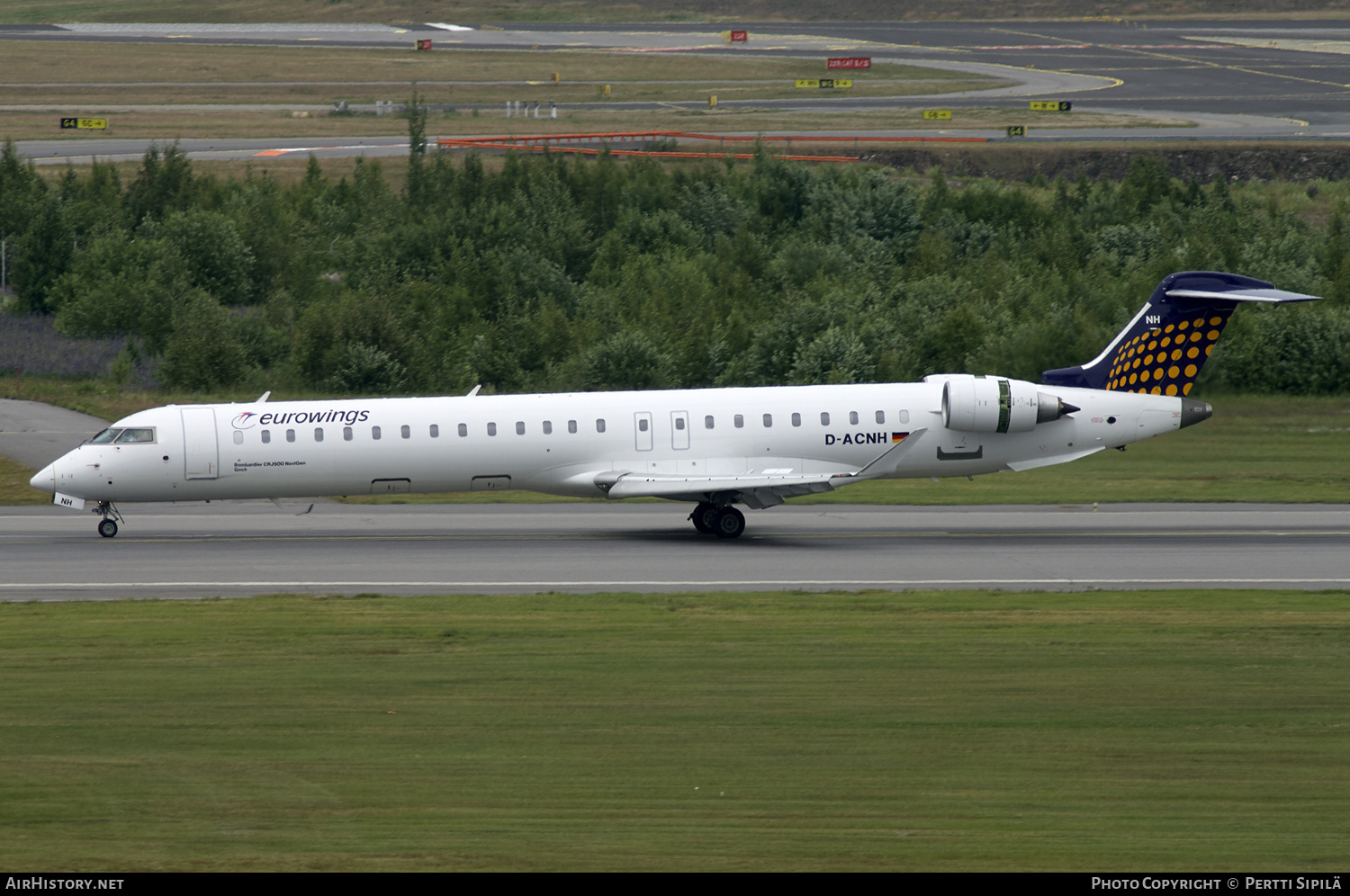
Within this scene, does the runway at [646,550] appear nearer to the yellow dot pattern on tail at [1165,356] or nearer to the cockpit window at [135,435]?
the cockpit window at [135,435]

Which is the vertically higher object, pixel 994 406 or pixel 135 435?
pixel 994 406

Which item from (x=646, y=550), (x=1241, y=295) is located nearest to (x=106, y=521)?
(x=646, y=550)

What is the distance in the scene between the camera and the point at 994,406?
1150 inches

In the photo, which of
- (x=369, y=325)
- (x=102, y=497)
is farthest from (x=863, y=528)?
(x=369, y=325)

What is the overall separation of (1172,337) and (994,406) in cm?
474

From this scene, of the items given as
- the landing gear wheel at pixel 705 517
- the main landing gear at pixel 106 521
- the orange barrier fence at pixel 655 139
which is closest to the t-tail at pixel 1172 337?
the landing gear wheel at pixel 705 517

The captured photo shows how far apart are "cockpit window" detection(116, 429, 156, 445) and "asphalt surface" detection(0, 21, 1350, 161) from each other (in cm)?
5014

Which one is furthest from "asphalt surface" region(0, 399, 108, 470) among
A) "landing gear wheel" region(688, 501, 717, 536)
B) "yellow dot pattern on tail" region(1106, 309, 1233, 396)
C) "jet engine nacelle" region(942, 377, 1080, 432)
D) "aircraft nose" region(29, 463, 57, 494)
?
"yellow dot pattern on tail" region(1106, 309, 1233, 396)

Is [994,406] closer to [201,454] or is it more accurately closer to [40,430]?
[201,454]

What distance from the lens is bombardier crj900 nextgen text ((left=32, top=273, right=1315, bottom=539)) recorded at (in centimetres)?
2906

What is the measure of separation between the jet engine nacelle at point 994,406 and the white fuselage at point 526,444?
0.29 metres

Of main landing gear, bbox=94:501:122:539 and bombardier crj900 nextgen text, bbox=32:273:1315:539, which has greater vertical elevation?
bombardier crj900 nextgen text, bbox=32:273:1315:539

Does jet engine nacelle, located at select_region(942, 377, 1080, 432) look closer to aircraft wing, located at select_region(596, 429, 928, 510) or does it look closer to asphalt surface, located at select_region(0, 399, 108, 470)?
aircraft wing, located at select_region(596, 429, 928, 510)
